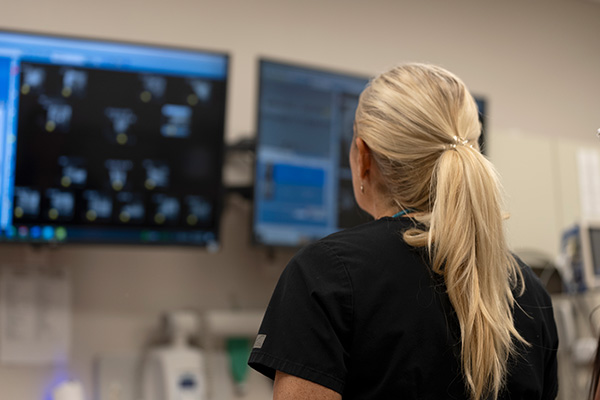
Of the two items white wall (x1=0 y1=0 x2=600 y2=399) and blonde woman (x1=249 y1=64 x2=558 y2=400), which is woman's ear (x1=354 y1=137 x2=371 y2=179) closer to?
blonde woman (x1=249 y1=64 x2=558 y2=400)

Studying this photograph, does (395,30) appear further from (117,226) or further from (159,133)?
(117,226)

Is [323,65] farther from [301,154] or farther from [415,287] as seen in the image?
[415,287]

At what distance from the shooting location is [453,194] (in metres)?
1.10

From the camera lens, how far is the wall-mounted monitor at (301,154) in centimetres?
211

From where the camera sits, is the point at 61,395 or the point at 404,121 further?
the point at 61,395

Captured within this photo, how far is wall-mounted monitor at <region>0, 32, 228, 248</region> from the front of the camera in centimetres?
186

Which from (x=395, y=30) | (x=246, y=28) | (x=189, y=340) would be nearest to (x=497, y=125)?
(x=395, y=30)

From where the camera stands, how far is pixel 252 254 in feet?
7.59

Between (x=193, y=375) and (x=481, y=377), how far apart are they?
1177mm

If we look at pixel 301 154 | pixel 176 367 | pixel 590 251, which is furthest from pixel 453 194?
pixel 590 251

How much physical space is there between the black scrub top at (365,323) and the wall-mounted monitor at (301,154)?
1.04m

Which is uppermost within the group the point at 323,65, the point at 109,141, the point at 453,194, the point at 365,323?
the point at 323,65

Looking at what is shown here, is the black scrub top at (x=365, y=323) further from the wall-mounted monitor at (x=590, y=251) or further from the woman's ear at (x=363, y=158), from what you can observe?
the wall-mounted monitor at (x=590, y=251)

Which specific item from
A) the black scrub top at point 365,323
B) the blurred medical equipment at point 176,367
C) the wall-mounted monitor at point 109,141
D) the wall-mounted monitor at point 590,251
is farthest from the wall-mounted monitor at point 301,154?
the black scrub top at point 365,323
